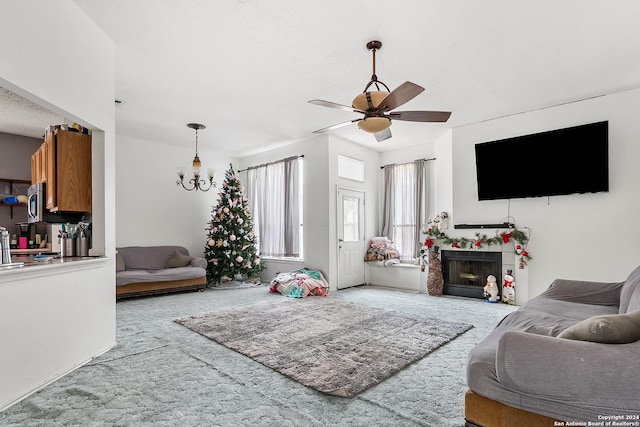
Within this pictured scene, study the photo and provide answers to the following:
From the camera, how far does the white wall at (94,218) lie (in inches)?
86.6

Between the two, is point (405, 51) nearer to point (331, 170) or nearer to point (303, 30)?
point (303, 30)

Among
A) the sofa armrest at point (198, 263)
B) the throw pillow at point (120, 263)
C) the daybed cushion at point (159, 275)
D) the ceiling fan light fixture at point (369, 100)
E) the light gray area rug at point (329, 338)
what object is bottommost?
the light gray area rug at point (329, 338)

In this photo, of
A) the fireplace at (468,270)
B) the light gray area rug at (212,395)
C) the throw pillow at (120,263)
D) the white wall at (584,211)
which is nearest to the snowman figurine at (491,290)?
the fireplace at (468,270)

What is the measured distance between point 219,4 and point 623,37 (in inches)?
147

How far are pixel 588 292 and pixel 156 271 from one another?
20.4ft

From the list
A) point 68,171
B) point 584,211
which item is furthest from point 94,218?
point 584,211

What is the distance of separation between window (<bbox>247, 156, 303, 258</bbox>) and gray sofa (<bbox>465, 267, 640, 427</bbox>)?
552cm

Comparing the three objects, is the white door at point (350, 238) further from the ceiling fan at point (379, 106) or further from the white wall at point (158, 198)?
the ceiling fan at point (379, 106)

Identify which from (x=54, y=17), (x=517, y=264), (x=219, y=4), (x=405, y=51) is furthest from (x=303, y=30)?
(x=517, y=264)

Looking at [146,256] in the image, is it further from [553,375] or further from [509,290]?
[553,375]

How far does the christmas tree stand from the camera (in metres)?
6.79

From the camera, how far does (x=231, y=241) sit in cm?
683

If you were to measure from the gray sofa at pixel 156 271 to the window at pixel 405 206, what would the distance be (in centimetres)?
404

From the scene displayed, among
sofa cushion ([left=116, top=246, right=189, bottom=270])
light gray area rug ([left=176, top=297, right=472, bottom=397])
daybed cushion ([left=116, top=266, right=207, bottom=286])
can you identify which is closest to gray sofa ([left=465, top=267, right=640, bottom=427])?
light gray area rug ([left=176, top=297, right=472, bottom=397])
